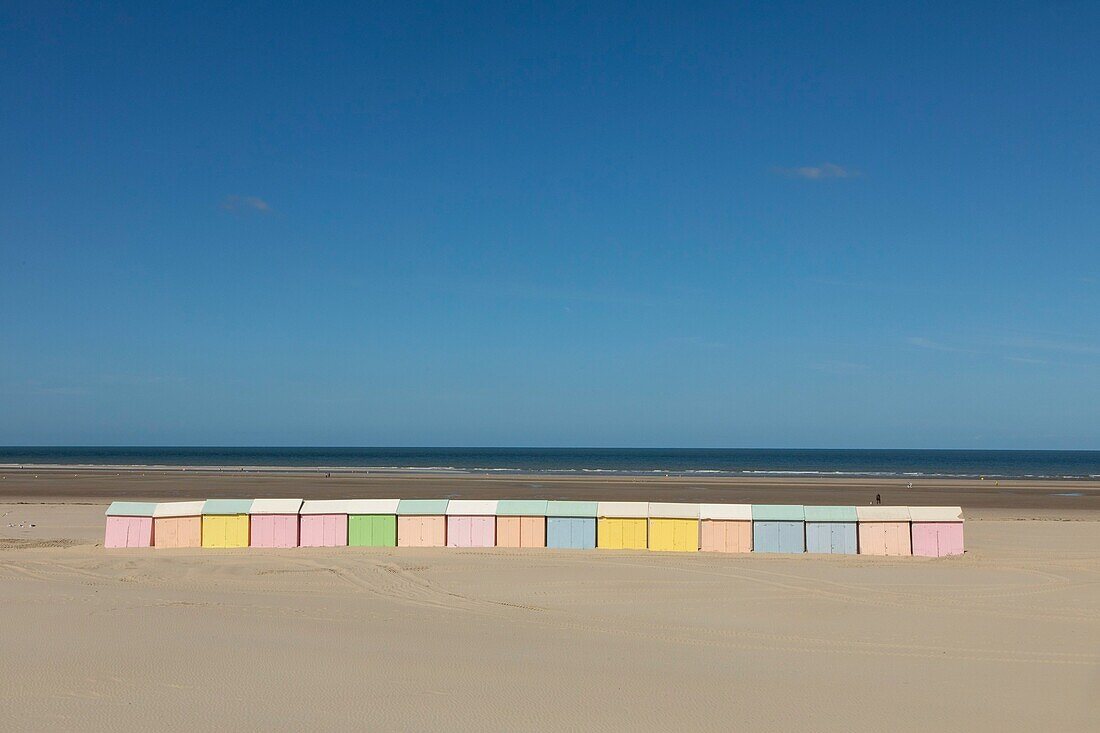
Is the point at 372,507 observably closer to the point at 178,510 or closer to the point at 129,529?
the point at 178,510

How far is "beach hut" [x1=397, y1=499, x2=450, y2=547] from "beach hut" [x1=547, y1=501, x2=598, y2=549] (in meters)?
3.13

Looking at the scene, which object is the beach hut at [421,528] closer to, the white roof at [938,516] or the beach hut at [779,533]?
the beach hut at [779,533]

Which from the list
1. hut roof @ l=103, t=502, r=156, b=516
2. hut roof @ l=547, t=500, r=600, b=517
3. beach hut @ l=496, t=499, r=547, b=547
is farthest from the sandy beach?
hut roof @ l=547, t=500, r=600, b=517

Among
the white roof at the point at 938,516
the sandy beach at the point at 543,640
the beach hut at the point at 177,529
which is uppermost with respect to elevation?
the white roof at the point at 938,516

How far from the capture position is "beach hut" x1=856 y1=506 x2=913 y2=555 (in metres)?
24.5

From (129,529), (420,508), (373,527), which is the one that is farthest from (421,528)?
(129,529)

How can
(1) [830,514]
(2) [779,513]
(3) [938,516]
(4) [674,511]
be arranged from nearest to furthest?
1. (3) [938,516]
2. (1) [830,514]
3. (2) [779,513]
4. (4) [674,511]

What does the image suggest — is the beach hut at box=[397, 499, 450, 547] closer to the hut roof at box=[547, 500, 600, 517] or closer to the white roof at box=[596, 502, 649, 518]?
the hut roof at box=[547, 500, 600, 517]

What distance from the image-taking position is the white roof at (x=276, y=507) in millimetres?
25391

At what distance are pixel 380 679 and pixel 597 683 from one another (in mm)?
2936

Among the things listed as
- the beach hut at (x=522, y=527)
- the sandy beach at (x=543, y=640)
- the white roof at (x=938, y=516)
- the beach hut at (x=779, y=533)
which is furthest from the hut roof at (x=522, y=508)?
the white roof at (x=938, y=516)

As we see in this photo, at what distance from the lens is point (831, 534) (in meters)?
24.6

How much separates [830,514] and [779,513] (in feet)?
4.65

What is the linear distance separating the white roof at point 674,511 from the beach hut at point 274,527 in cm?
1044
